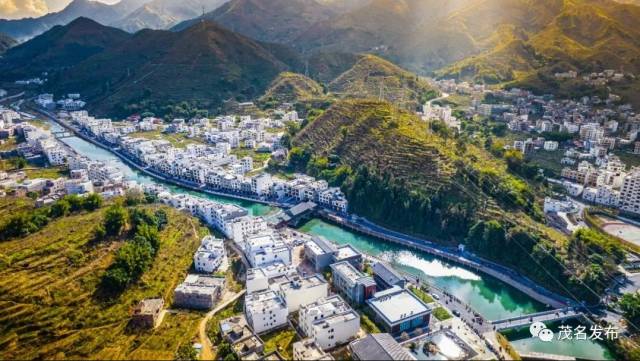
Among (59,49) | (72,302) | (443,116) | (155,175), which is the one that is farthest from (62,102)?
(72,302)

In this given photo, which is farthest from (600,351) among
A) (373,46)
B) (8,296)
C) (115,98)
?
(373,46)

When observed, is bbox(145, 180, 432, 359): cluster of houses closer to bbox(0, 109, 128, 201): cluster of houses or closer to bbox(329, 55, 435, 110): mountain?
bbox(0, 109, 128, 201): cluster of houses

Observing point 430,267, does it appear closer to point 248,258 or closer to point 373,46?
point 248,258

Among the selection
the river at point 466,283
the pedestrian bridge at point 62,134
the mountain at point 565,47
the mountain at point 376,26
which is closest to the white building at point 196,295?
the river at point 466,283

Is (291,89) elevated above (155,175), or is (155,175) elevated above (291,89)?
(291,89)

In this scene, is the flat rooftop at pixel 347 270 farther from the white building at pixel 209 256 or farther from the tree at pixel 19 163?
the tree at pixel 19 163

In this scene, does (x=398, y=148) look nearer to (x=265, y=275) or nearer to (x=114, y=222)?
(x=265, y=275)

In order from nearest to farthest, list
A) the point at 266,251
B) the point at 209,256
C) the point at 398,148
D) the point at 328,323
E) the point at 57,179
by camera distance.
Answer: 1. the point at 328,323
2. the point at 209,256
3. the point at 266,251
4. the point at 398,148
5. the point at 57,179
